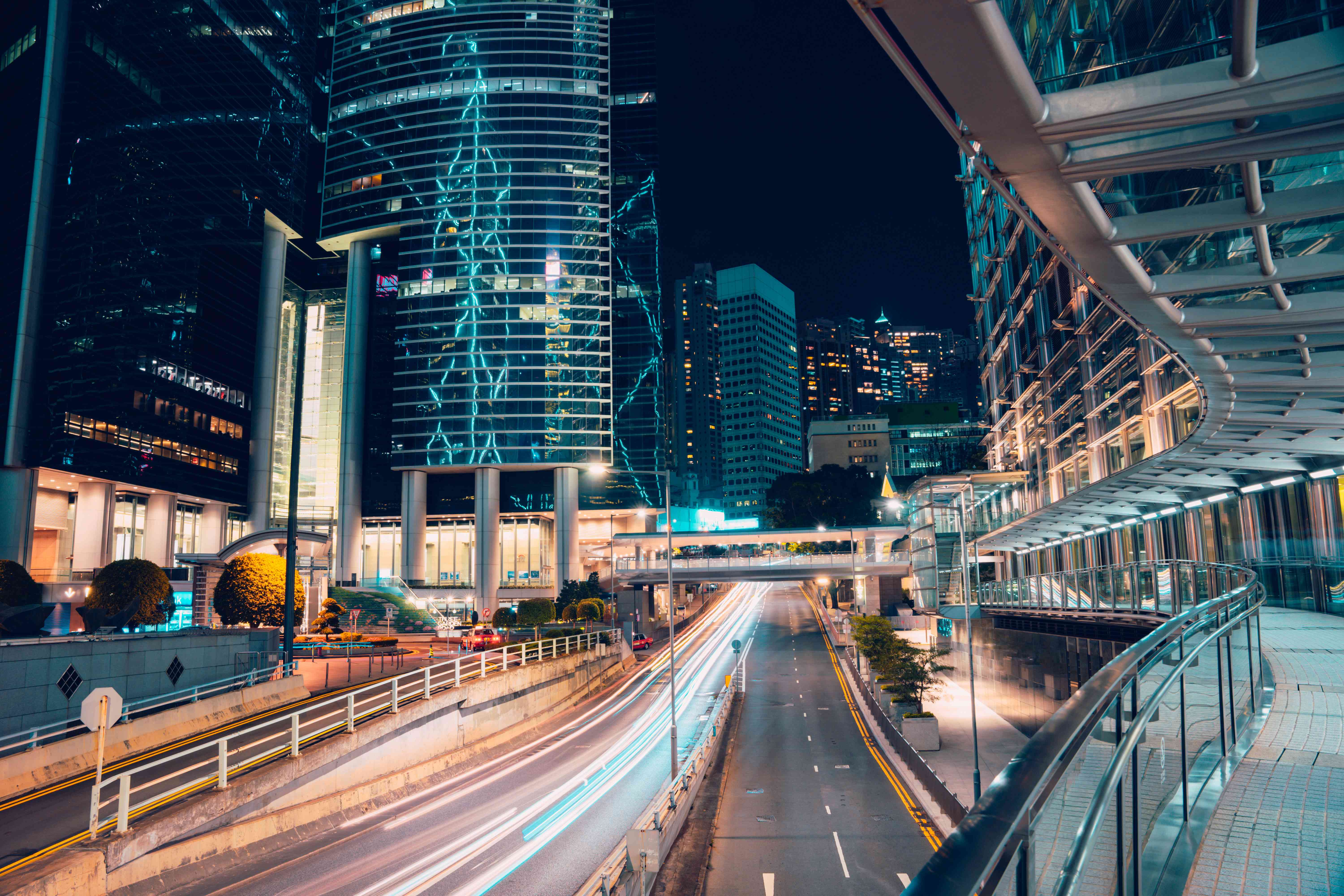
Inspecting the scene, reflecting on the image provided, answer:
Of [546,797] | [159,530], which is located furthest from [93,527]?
[546,797]

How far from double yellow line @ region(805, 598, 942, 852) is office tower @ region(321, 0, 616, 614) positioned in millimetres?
45283

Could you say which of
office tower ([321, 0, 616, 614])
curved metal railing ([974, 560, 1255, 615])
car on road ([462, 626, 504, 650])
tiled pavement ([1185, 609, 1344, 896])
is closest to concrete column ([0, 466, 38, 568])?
car on road ([462, 626, 504, 650])

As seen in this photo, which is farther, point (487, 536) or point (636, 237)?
point (636, 237)

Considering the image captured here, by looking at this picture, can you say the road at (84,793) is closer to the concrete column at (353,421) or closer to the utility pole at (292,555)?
the utility pole at (292,555)

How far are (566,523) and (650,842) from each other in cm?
7927

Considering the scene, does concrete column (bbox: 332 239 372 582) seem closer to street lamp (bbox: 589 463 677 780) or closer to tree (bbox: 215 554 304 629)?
street lamp (bbox: 589 463 677 780)

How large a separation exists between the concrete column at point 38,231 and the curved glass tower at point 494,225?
124 feet

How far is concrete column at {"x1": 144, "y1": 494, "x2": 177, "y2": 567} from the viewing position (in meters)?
70.6

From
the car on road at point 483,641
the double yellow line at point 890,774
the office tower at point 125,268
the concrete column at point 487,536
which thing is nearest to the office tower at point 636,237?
the concrete column at point 487,536

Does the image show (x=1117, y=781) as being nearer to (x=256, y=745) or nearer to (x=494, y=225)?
(x=256, y=745)

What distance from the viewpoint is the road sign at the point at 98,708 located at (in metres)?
14.4

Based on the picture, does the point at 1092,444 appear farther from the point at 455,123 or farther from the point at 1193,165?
the point at 455,123

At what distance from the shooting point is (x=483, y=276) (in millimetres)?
95688

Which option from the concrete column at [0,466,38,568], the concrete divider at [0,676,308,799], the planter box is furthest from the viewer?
the concrete column at [0,466,38,568]
